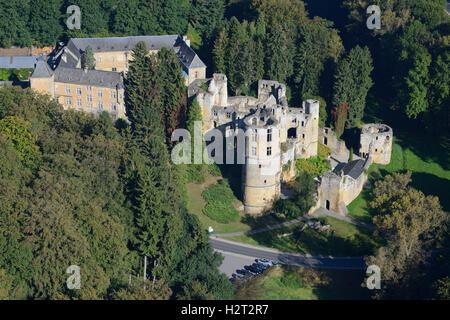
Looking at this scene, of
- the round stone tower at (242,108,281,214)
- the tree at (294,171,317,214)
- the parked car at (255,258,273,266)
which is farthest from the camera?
the tree at (294,171,317,214)

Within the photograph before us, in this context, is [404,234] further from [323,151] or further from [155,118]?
[155,118]

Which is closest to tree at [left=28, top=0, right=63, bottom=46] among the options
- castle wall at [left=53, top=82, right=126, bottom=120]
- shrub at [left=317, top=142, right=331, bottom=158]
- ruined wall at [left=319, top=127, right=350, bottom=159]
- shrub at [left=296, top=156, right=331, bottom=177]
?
castle wall at [left=53, top=82, right=126, bottom=120]

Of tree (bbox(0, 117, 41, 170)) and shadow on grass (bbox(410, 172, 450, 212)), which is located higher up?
tree (bbox(0, 117, 41, 170))

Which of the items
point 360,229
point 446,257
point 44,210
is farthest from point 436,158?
point 44,210

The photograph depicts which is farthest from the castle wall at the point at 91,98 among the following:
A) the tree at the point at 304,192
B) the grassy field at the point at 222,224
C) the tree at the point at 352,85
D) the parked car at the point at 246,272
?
the tree at the point at 352,85

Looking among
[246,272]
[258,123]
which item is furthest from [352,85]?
[246,272]

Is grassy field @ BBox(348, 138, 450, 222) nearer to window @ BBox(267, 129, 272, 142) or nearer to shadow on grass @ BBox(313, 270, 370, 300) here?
shadow on grass @ BBox(313, 270, 370, 300)

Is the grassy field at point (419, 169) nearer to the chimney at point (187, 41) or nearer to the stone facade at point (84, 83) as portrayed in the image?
the stone facade at point (84, 83)

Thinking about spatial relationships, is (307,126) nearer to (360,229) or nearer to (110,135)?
(360,229)
